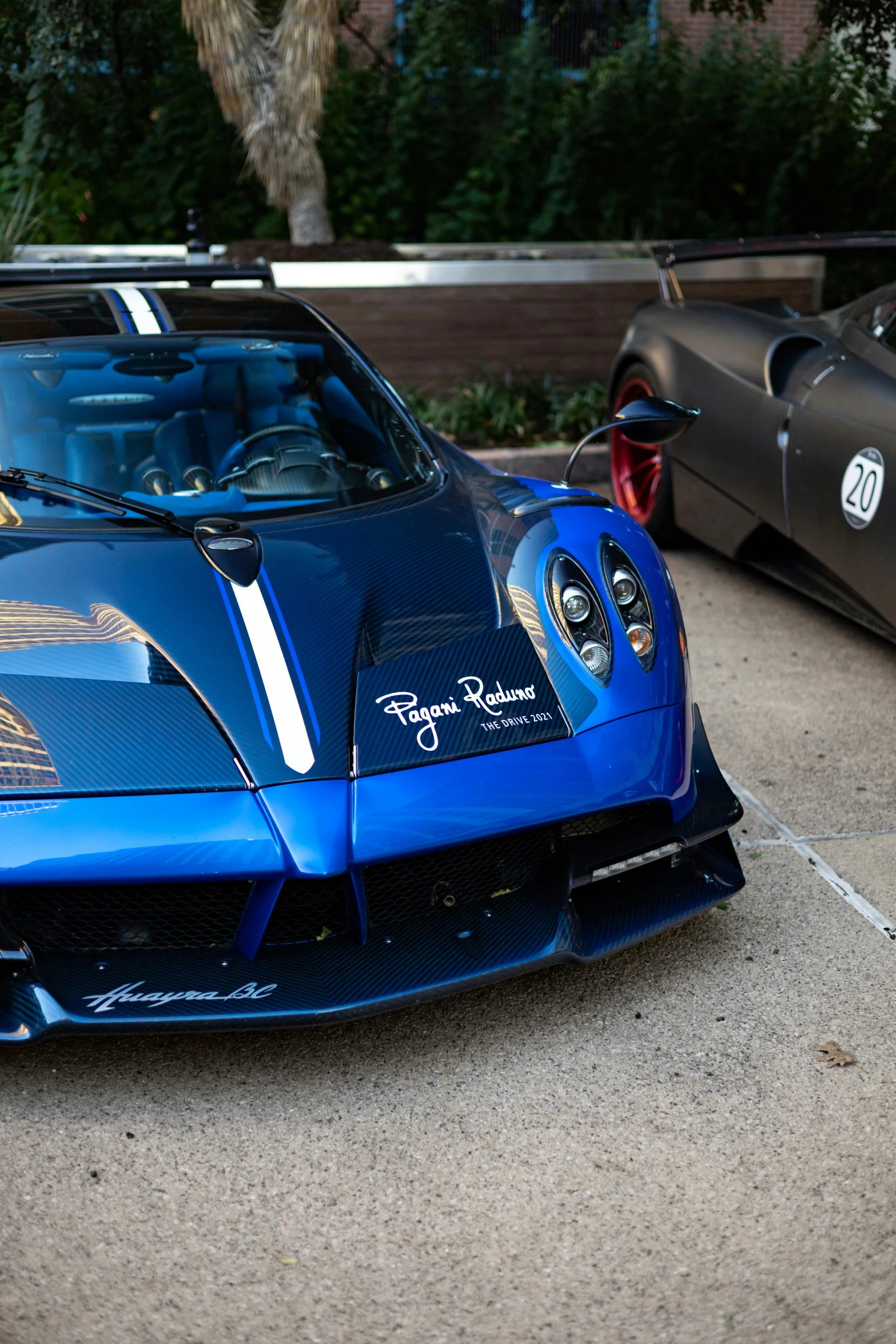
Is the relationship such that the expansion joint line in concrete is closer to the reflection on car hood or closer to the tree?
the reflection on car hood

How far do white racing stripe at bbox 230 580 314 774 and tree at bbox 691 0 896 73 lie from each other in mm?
7771

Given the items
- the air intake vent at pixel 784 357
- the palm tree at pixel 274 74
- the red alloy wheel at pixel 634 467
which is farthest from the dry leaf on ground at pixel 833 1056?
the palm tree at pixel 274 74

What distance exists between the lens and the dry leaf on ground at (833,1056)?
234 centimetres

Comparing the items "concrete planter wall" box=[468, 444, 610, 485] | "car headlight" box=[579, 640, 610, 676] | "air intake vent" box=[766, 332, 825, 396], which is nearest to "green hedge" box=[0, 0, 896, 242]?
"concrete planter wall" box=[468, 444, 610, 485]

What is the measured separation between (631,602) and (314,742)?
2.74 feet

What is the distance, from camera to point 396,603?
2629 millimetres

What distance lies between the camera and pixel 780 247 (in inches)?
182

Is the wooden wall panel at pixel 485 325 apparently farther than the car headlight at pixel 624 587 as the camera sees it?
Yes

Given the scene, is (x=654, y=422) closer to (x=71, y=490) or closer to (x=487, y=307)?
(x=71, y=490)

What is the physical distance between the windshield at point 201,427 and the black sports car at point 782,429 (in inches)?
56.4

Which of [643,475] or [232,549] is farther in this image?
[643,475]

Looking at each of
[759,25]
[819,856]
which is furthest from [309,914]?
[759,25]

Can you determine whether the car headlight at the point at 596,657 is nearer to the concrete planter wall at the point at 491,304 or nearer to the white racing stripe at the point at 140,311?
the white racing stripe at the point at 140,311

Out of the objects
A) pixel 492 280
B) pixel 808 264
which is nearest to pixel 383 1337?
pixel 492 280
